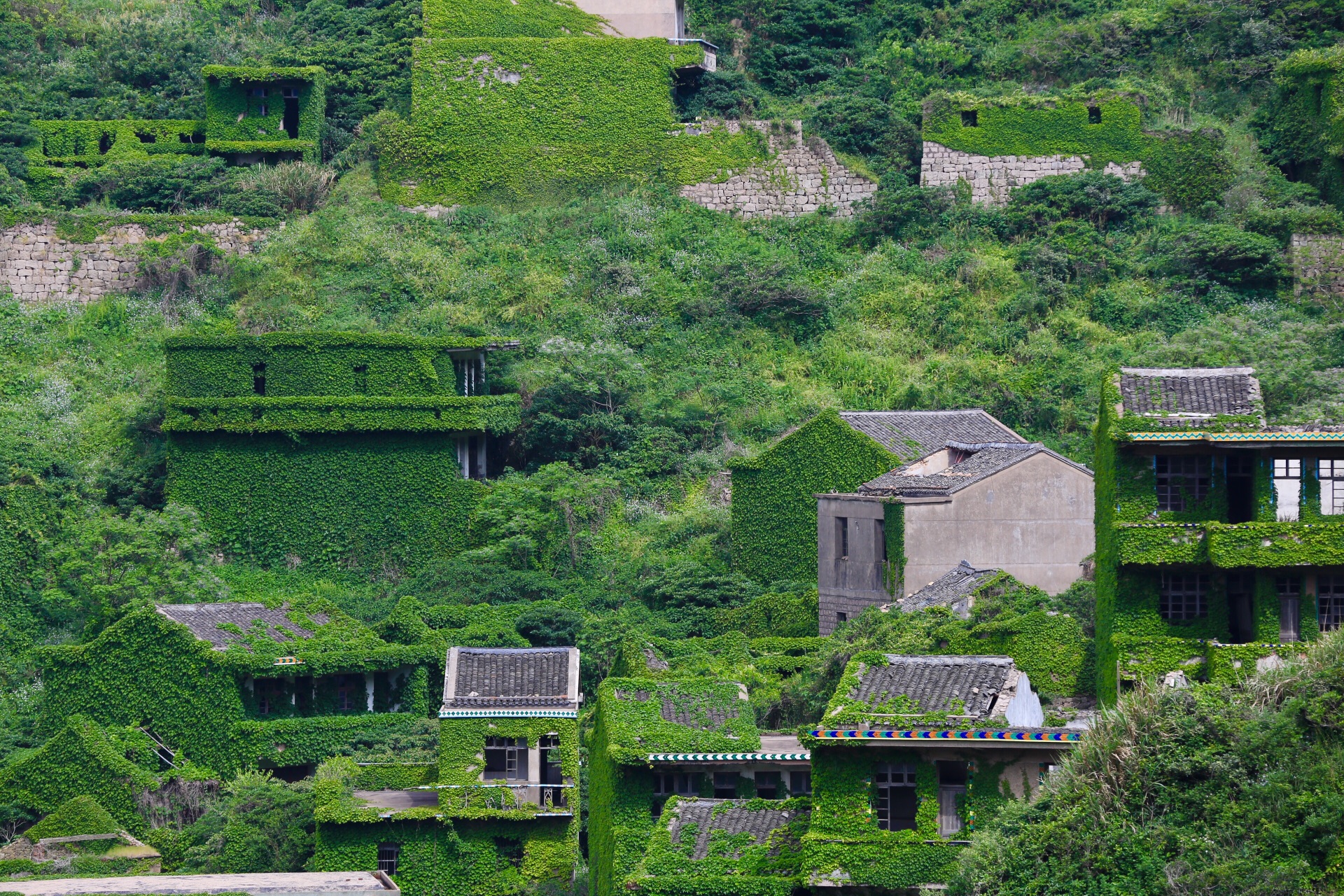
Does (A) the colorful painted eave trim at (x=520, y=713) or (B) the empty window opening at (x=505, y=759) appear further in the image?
(B) the empty window opening at (x=505, y=759)

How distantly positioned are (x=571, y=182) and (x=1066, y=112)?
49.1 feet

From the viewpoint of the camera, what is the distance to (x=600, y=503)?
62.8m

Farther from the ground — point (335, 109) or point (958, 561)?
point (335, 109)

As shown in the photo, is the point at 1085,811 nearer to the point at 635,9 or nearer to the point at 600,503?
the point at 600,503

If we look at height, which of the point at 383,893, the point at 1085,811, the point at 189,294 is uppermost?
the point at 189,294

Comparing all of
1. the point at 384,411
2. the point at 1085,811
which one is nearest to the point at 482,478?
the point at 384,411

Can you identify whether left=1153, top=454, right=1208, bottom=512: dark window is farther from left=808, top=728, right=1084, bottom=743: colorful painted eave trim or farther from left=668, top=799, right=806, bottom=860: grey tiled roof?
left=668, top=799, right=806, bottom=860: grey tiled roof

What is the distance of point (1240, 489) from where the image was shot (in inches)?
1513

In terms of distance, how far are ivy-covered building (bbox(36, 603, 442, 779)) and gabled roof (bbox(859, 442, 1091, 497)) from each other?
10.5 meters

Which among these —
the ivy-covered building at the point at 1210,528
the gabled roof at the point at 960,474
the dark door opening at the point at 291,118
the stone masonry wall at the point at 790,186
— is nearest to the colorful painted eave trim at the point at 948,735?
the ivy-covered building at the point at 1210,528

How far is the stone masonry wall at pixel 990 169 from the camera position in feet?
245

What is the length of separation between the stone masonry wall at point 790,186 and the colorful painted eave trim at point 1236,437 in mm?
38476

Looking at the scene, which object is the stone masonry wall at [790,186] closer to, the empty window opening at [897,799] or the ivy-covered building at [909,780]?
the ivy-covered building at [909,780]

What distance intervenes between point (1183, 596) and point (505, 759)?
13549 mm
